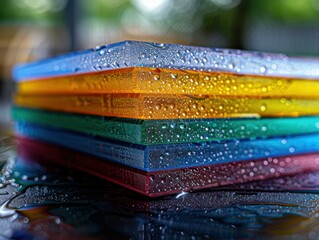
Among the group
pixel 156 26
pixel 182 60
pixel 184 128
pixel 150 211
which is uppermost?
pixel 156 26

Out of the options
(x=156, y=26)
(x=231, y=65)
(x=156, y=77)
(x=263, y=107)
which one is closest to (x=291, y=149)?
(x=263, y=107)

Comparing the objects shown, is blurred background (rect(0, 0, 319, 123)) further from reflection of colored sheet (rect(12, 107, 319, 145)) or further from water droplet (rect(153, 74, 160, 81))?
water droplet (rect(153, 74, 160, 81))

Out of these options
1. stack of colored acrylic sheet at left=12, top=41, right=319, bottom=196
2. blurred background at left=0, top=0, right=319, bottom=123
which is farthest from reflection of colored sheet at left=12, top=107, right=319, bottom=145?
blurred background at left=0, top=0, right=319, bottom=123

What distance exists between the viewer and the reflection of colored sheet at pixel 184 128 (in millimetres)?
546

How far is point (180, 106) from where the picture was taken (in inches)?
22.5

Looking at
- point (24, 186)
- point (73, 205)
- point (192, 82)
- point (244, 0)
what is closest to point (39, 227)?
point (73, 205)

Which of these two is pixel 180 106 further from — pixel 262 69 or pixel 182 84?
pixel 262 69

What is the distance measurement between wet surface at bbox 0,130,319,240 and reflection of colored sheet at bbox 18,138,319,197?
0.05 ft

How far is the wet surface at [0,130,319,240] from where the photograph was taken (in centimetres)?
42

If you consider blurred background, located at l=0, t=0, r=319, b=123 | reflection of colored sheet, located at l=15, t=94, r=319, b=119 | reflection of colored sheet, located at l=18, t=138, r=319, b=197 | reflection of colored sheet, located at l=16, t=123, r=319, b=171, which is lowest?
reflection of colored sheet, located at l=18, t=138, r=319, b=197

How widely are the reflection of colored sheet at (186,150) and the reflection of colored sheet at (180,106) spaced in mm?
47

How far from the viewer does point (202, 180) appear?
23.5 inches

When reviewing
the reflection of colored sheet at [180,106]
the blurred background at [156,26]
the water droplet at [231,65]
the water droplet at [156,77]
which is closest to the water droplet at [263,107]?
the reflection of colored sheet at [180,106]

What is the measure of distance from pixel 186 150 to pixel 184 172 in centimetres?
3
